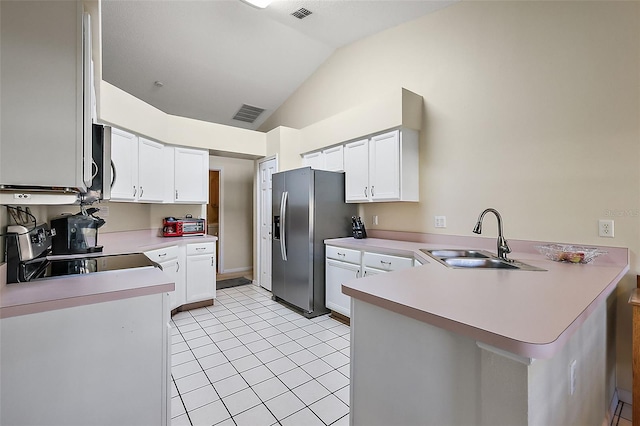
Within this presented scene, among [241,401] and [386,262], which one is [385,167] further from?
[241,401]

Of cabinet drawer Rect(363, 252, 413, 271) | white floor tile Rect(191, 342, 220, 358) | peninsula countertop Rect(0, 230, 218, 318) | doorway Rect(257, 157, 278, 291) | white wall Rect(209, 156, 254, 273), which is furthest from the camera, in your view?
white wall Rect(209, 156, 254, 273)

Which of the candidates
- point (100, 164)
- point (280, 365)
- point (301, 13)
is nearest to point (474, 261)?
point (280, 365)

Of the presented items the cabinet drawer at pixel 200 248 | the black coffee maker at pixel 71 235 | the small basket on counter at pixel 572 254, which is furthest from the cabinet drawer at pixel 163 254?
the small basket on counter at pixel 572 254

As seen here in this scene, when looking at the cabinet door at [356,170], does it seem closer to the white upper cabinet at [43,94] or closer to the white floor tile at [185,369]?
the white floor tile at [185,369]

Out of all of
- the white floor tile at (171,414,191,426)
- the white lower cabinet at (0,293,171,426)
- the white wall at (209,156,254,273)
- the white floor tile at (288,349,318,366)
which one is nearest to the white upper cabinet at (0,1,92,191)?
the white lower cabinet at (0,293,171,426)

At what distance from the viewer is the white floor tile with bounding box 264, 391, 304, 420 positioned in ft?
5.80

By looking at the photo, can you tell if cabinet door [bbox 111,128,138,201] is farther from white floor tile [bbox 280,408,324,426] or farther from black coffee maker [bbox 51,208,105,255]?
white floor tile [bbox 280,408,324,426]

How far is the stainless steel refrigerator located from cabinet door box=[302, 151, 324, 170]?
50cm

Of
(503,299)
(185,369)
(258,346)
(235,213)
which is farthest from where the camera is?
(235,213)

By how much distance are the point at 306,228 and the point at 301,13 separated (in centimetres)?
247

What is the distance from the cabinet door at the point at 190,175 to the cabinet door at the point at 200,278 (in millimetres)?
803

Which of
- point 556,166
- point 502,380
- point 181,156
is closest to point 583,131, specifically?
point 556,166

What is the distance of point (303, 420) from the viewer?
1.71 metres

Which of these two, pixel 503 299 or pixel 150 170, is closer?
pixel 503 299
